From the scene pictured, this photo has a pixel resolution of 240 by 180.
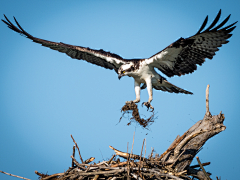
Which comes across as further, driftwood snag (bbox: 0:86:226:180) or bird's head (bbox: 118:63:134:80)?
bird's head (bbox: 118:63:134:80)

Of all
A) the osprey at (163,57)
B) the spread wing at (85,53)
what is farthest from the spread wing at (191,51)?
the spread wing at (85,53)

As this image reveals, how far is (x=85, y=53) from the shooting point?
7.79 metres

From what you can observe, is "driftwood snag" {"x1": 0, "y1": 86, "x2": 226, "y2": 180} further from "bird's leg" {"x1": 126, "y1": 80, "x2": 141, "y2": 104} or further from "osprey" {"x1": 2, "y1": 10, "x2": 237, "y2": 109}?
"bird's leg" {"x1": 126, "y1": 80, "x2": 141, "y2": 104}

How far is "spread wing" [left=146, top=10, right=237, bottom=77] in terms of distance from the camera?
5.60 metres

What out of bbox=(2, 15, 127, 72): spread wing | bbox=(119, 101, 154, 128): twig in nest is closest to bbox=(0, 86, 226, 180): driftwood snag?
bbox=(119, 101, 154, 128): twig in nest

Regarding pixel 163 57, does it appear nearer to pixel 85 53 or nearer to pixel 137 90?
pixel 137 90

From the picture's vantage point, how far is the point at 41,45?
7.76 metres

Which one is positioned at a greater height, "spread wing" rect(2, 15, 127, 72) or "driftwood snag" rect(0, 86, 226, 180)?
"spread wing" rect(2, 15, 127, 72)

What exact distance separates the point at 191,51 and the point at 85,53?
3282mm

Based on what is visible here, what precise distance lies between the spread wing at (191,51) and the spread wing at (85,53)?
1.16 m

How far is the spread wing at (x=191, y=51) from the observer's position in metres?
5.60

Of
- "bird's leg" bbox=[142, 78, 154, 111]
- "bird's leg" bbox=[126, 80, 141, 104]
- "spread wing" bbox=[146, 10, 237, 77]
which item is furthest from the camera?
"bird's leg" bbox=[126, 80, 141, 104]

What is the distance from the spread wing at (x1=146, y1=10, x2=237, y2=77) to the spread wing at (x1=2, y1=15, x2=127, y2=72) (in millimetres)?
1157

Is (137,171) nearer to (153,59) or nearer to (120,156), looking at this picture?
(120,156)
